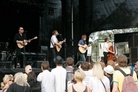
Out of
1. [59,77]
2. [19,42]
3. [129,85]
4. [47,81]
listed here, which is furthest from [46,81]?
[19,42]

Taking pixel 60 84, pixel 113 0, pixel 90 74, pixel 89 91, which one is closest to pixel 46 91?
pixel 60 84

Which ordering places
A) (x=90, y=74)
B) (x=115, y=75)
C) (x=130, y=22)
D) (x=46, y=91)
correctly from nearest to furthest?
(x=115, y=75), (x=90, y=74), (x=46, y=91), (x=130, y=22)

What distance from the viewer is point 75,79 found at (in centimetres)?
452

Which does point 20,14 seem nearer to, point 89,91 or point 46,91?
point 46,91

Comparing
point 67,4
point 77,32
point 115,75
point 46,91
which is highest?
point 67,4

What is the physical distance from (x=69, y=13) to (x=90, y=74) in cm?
1029

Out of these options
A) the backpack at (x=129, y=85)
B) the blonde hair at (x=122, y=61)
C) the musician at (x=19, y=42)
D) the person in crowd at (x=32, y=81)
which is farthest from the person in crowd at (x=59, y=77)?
the musician at (x=19, y=42)

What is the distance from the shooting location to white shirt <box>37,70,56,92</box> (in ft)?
18.6

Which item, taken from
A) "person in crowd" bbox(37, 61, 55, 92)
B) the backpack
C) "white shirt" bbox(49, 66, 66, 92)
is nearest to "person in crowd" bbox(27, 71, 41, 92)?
"person in crowd" bbox(37, 61, 55, 92)

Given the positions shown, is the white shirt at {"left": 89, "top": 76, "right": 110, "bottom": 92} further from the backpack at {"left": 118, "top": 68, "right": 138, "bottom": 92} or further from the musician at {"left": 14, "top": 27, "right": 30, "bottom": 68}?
the musician at {"left": 14, "top": 27, "right": 30, "bottom": 68}

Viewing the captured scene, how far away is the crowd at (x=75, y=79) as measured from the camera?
449 centimetres

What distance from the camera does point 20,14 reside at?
14.9 meters

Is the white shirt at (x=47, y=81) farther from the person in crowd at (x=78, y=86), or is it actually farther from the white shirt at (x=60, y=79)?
the person in crowd at (x=78, y=86)

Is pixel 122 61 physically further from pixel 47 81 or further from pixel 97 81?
pixel 47 81
